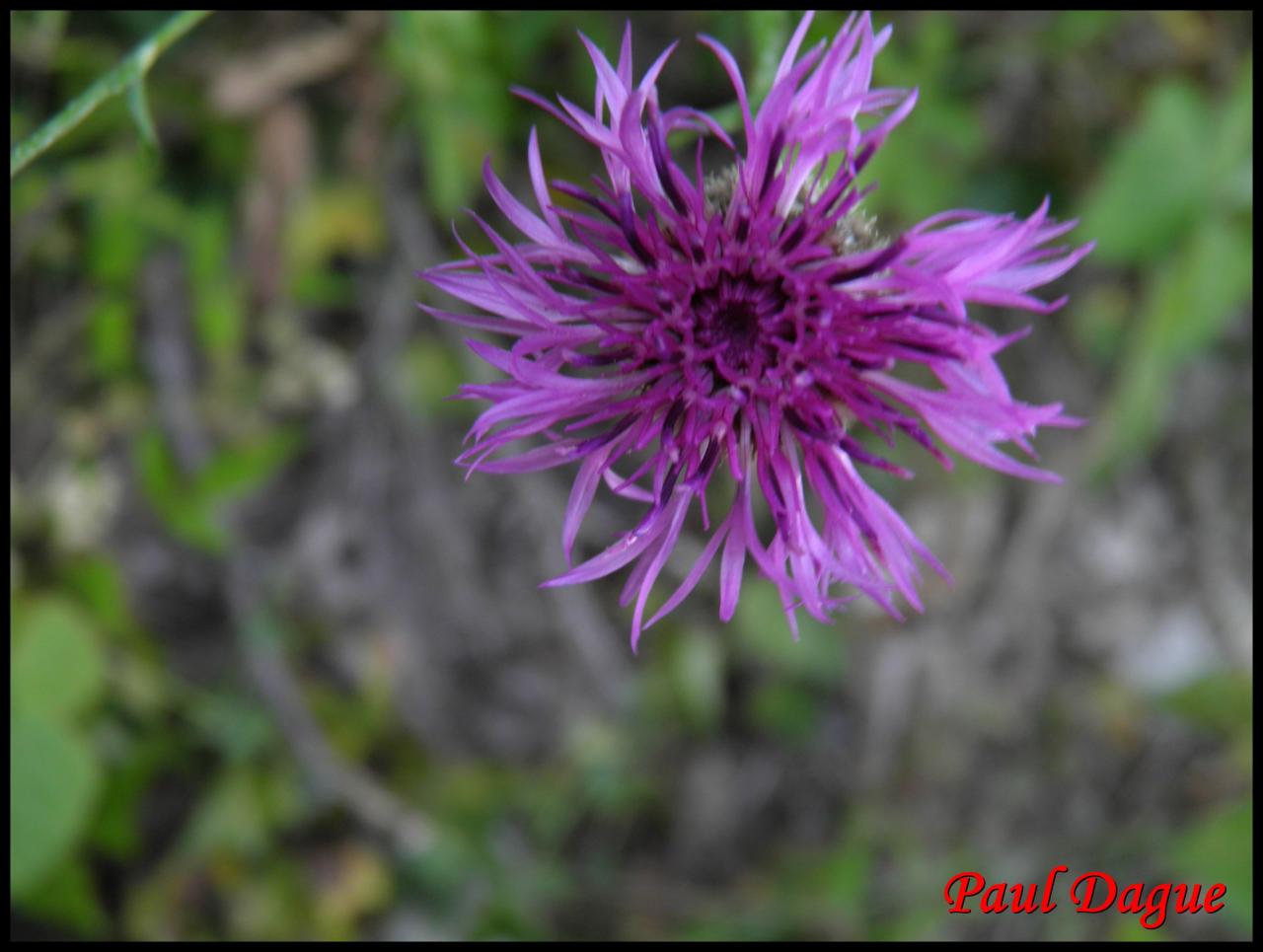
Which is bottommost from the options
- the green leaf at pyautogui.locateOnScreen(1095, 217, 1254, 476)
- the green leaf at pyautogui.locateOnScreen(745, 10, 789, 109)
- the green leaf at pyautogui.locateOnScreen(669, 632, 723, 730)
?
the green leaf at pyautogui.locateOnScreen(669, 632, 723, 730)

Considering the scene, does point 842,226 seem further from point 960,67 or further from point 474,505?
point 474,505

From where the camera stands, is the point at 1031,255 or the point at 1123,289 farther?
the point at 1123,289

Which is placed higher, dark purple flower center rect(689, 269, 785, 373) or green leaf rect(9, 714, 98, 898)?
dark purple flower center rect(689, 269, 785, 373)

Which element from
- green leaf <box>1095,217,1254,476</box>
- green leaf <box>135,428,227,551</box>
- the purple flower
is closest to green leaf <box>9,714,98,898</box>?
green leaf <box>135,428,227,551</box>

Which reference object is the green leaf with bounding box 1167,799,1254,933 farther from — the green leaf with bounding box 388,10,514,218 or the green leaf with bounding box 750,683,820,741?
the green leaf with bounding box 388,10,514,218

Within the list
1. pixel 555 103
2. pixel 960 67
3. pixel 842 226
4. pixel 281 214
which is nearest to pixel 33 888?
pixel 281 214

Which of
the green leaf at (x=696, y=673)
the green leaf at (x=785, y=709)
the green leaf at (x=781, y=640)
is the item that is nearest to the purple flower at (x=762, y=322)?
the green leaf at (x=781, y=640)

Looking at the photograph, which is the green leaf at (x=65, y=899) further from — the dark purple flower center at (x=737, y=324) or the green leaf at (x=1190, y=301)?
the green leaf at (x=1190, y=301)
